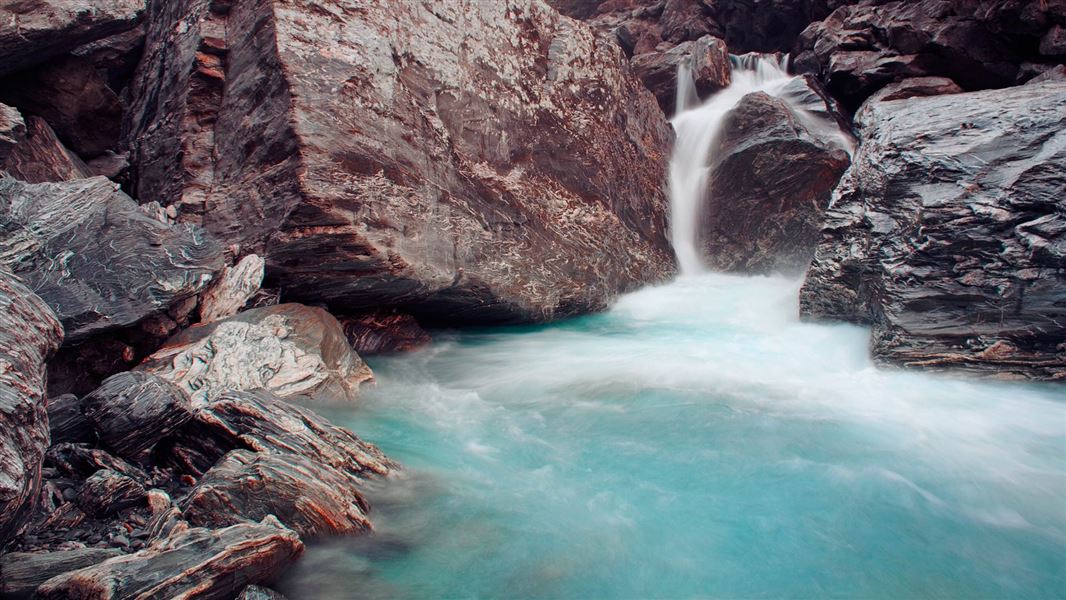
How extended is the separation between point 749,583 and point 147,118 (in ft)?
22.6

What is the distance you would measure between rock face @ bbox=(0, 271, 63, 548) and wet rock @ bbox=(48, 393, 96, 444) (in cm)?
39

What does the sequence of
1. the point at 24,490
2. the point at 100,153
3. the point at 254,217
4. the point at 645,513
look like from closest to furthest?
1. the point at 24,490
2. the point at 645,513
3. the point at 254,217
4. the point at 100,153

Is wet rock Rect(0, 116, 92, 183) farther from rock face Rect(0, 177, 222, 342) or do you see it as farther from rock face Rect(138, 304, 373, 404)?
rock face Rect(138, 304, 373, 404)

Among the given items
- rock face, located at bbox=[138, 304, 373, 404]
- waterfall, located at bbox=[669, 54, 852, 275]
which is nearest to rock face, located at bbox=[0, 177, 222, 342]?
rock face, located at bbox=[138, 304, 373, 404]

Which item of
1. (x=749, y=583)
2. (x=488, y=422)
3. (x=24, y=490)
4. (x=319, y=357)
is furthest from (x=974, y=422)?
(x=24, y=490)

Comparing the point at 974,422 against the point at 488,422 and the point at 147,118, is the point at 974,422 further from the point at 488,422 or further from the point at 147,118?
the point at 147,118

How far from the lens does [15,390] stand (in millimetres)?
2242

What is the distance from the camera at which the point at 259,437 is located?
3127mm

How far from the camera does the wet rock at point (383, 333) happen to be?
583 cm

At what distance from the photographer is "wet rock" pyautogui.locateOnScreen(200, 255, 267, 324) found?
4.63 metres

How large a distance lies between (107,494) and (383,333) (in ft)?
11.4

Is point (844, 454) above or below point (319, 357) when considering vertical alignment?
below

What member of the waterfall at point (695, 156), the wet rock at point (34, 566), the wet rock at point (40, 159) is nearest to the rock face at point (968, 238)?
the waterfall at point (695, 156)

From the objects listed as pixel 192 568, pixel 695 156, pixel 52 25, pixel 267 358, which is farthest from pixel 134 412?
pixel 695 156
